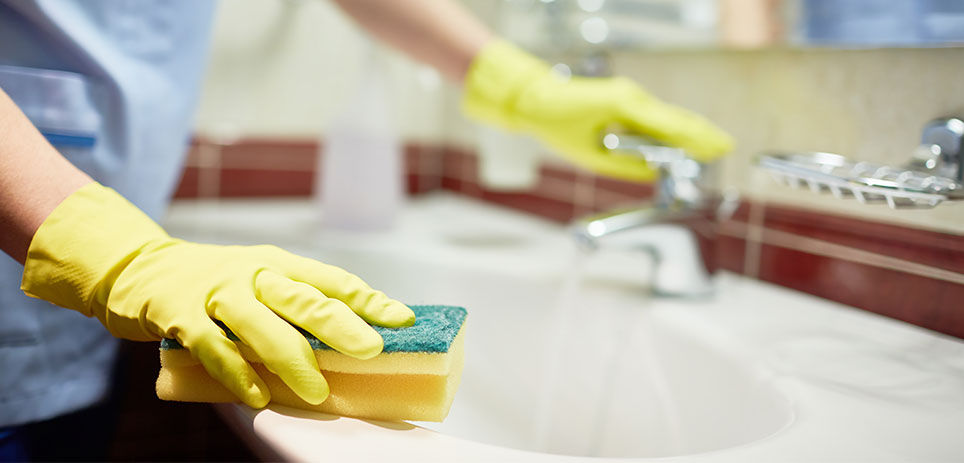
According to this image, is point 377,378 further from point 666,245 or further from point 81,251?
point 666,245

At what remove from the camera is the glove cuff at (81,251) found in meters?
0.46

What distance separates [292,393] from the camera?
408mm

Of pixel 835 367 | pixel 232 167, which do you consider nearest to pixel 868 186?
pixel 835 367

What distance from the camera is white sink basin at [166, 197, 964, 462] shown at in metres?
0.40

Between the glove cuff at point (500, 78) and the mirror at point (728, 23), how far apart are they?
188mm

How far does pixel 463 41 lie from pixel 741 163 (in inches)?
13.5

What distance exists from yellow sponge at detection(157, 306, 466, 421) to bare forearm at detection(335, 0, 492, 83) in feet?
1.64

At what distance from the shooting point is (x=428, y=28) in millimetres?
835

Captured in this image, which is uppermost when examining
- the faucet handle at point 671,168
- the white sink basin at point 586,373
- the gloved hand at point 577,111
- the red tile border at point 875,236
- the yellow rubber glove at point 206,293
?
the gloved hand at point 577,111

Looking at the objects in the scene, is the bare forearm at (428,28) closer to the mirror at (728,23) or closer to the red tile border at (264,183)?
the mirror at (728,23)

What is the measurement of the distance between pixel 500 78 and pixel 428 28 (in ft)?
0.34

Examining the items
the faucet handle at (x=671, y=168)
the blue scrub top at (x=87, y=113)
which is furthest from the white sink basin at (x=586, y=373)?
the blue scrub top at (x=87, y=113)

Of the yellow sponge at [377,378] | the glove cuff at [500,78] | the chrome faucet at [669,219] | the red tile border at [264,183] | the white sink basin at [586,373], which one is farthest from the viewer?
the red tile border at [264,183]

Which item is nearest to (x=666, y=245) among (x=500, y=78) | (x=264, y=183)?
(x=500, y=78)
